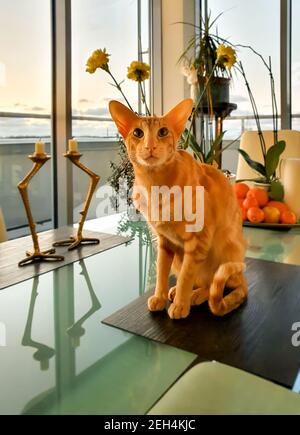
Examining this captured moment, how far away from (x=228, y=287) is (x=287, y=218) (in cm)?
73

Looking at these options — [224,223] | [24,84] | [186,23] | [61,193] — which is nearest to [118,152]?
[61,193]

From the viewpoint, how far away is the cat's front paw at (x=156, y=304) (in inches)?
29.9

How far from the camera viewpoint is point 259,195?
4.64 feet

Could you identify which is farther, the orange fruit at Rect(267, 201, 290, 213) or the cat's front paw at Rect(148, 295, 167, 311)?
the orange fruit at Rect(267, 201, 290, 213)

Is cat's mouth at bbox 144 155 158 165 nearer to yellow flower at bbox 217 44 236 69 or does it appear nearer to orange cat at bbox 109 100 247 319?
orange cat at bbox 109 100 247 319

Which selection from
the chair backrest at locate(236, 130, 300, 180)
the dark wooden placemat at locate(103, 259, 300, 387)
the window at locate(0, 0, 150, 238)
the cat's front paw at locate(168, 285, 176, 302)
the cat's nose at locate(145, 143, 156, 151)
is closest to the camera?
the dark wooden placemat at locate(103, 259, 300, 387)

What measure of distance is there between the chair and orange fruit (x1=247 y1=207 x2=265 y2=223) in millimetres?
992

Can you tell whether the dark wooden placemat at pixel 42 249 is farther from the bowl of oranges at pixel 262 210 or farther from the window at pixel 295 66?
the window at pixel 295 66

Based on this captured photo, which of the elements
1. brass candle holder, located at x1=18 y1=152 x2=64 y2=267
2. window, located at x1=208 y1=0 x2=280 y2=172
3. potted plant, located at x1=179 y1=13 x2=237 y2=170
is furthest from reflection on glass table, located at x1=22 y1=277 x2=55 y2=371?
window, located at x1=208 y1=0 x2=280 y2=172

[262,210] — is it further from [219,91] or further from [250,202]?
[219,91]

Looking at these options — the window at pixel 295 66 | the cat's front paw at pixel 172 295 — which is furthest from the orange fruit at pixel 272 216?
the window at pixel 295 66

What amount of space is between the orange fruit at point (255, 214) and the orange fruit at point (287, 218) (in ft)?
0.24

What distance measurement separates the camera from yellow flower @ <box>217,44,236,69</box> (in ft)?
4.12

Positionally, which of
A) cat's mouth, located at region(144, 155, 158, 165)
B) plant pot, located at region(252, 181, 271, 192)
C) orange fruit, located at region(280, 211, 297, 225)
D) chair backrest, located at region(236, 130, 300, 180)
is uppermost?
chair backrest, located at region(236, 130, 300, 180)
